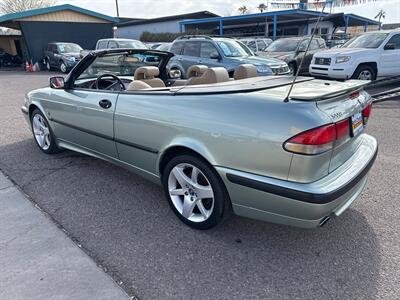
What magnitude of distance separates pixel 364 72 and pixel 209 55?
4.68m

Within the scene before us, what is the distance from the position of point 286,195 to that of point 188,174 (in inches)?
37.8

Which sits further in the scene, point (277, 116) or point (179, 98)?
point (179, 98)

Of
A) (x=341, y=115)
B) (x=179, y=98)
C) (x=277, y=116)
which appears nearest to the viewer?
(x=277, y=116)

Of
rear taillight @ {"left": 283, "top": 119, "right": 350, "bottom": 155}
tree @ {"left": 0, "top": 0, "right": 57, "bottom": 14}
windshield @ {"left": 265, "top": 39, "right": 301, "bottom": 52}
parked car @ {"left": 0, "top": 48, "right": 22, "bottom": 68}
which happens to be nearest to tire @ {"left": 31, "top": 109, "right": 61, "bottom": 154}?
rear taillight @ {"left": 283, "top": 119, "right": 350, "bottom": 155}

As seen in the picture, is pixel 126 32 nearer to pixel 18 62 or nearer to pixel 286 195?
pixel 18 62

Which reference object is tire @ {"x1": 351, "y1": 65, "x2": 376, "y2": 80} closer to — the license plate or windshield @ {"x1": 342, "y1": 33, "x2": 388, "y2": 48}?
windshield @ {"x1": 342, "y1": 33, "x2": 388, "y2": 48}

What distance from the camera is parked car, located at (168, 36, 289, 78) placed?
8.95 m

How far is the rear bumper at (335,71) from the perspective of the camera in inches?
362


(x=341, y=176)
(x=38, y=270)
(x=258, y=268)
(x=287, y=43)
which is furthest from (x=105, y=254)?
(x=287, y=43)

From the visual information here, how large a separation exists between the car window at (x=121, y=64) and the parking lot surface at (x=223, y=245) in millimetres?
1494

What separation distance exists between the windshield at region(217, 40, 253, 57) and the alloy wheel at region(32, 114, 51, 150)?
608 centimetres

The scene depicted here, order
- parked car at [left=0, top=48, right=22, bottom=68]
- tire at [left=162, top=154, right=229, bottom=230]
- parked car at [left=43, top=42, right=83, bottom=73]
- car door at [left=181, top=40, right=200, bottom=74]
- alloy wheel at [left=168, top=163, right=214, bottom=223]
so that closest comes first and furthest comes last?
tire at [left=162, top=154, right=229, bottom=230] < alloy wheel at [left=168, top=163, right=214, bottom=223] < car door at [left=181, top=40, right=200, bottom=74] < parked car at [left=43, top=42, right=83, bottom=73] < parked car at [left=0, top=48, right=22, bottom=68]

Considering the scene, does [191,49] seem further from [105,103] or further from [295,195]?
[295,195]

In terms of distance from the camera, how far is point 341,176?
2271 millimetres
